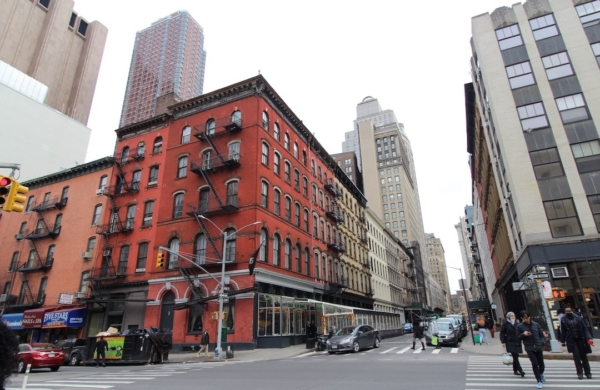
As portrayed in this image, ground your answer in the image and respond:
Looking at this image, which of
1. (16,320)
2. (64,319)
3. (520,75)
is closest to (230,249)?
(64,319)

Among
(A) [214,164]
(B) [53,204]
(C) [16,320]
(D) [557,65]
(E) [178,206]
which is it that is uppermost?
(D) [557,65]

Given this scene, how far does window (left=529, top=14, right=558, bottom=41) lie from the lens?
29.7 meters

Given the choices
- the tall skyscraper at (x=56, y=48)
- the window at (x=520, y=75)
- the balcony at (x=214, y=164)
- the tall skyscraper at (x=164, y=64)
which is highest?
the tall skyscraper at (x=164, y=64)

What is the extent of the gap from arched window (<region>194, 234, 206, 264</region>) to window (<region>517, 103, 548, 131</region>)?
1046 inches

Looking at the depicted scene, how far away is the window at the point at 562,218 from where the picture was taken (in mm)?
24453

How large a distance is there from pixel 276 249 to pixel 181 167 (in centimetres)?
1191

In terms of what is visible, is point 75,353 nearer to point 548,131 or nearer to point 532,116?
point 548,131

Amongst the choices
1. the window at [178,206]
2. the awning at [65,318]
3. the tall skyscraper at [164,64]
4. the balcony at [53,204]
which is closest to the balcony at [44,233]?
the balcony at [53,204]

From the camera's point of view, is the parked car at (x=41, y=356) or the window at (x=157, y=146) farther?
the window at (x=157, y=146)

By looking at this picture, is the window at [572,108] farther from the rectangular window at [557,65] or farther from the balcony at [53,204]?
the balcony at [53,204]

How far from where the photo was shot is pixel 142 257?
107 ft

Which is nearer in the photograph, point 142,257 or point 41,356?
point 41,356

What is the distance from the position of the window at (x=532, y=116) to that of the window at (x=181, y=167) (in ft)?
92.8

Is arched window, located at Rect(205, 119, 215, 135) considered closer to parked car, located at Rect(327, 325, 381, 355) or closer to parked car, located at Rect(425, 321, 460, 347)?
parked car, located at Rect(327, 325, 381, 355)
